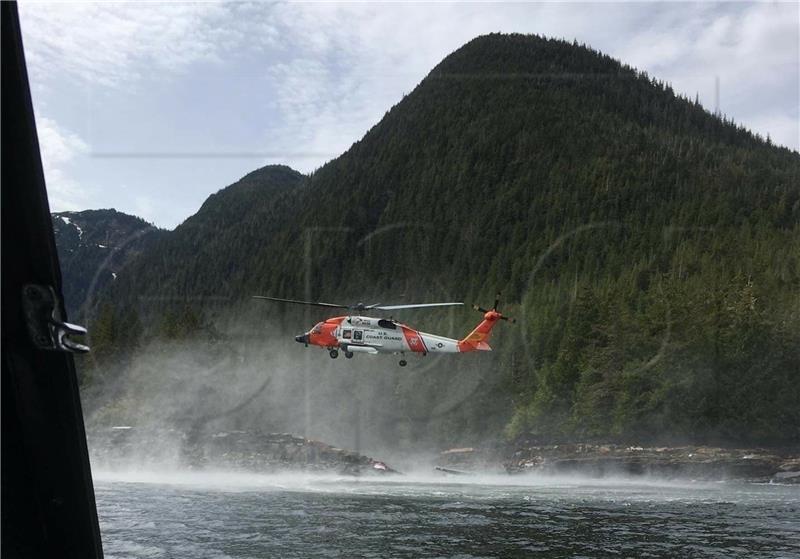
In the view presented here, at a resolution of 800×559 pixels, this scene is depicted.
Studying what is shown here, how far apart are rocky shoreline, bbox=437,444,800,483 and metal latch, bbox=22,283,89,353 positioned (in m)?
94.9

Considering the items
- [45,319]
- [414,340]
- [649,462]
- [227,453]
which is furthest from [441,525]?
[227,453]

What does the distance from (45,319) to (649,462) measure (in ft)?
329

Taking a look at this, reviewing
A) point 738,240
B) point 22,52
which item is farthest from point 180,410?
point 22,52

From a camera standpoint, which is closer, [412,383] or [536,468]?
[536,468]

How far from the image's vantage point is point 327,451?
101 metres

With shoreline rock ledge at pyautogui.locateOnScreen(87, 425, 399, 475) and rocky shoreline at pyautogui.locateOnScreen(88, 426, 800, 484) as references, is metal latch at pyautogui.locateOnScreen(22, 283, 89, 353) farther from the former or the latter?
shoreline rock ledge at pyautogui.locateOnScreen(87, 425, 399, 475)

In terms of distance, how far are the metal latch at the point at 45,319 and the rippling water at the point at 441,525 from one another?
82.5 feet

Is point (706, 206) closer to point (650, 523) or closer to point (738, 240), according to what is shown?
point (738, 240)

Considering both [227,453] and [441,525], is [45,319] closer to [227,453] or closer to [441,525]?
[441,525]

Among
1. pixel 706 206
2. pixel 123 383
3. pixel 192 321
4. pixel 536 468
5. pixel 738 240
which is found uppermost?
pixel 706 206

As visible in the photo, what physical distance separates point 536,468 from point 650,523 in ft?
216

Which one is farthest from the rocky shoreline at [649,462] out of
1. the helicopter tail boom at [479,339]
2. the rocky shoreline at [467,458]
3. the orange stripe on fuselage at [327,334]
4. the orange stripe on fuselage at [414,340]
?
the orange stripe on fuselage at [327,334]

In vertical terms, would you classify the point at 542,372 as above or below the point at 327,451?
above

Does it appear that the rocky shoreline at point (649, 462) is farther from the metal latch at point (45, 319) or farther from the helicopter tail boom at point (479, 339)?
the metal latch at point (45, 319)
